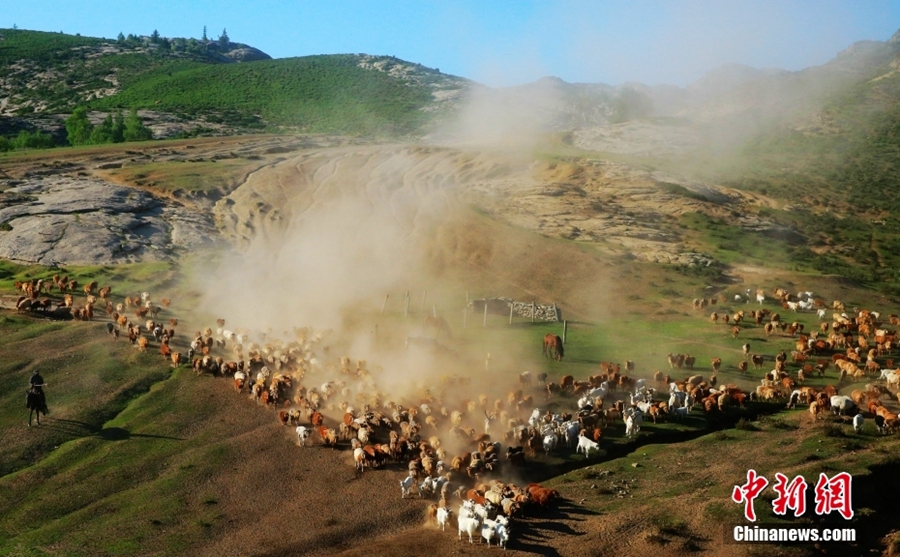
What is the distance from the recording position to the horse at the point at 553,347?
42.7 meters

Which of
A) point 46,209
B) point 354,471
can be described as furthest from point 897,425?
point 46,209

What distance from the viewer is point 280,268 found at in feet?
200

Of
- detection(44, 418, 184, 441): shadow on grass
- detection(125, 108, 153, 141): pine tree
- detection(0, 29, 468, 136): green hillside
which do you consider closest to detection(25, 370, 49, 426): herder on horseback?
detection(44, 418, 184, 441): shadow on grass

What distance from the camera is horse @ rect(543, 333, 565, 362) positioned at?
1681 inches

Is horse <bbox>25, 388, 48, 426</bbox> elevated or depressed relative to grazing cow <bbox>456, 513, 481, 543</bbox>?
elevated

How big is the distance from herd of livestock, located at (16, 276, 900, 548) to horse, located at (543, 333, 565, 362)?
2565mm

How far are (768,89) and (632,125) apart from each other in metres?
53.5

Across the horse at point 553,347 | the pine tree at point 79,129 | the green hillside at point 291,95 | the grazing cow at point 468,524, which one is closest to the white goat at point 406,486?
the grazing cow at point 468,524

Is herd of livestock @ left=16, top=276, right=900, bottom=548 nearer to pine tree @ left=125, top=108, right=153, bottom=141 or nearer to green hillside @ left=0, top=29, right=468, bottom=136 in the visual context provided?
pine tree @ left=125, top=108, right=153, bottom=141

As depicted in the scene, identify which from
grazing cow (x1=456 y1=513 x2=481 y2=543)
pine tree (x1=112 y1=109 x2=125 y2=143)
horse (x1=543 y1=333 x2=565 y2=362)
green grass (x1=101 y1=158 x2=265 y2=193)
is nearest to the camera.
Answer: grazing cow (x1=456 y1=513 x2=481 y2=543)

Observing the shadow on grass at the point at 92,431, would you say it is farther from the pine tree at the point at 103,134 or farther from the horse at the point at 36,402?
the pine tree at the point at 103,134

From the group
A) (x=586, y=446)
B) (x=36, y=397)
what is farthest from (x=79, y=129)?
(x=586, y=446)

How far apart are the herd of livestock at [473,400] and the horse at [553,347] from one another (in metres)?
2.57

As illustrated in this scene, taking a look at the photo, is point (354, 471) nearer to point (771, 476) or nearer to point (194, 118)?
point (771, 476)
